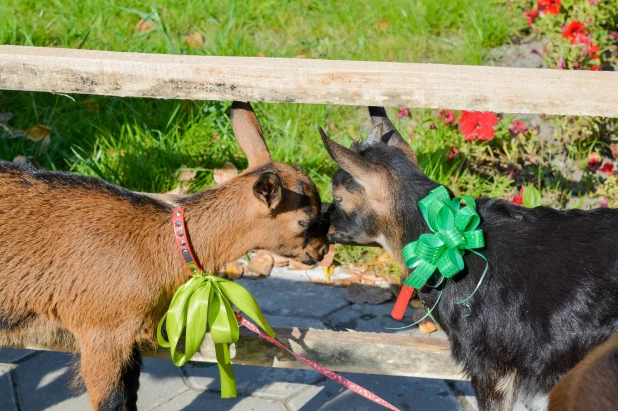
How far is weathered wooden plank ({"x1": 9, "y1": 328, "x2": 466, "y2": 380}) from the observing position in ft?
12.0

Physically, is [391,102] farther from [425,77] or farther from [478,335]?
[478,335]

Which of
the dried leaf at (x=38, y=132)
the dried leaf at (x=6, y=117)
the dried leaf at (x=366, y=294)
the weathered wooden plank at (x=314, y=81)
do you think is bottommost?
the dried leaf at (x=366, y=294)

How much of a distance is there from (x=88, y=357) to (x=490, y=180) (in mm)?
3300

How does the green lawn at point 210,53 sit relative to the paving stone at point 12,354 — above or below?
above

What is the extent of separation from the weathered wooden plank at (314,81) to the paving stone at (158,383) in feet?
5.35

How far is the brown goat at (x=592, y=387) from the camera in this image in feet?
4.86

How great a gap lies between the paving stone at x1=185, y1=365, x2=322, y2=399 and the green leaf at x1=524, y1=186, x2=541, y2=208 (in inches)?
73.0

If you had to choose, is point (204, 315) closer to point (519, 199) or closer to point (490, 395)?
point (490, 395)

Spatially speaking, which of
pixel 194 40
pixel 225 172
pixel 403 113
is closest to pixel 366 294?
pixel 225 172

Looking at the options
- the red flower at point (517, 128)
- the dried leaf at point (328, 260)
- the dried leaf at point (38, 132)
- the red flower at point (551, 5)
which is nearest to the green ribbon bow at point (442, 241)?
the dried leaf at point (328, 260)

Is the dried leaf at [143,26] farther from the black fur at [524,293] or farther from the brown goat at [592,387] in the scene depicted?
the brown goat at [592,387]

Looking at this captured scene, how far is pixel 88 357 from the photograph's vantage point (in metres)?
3.45

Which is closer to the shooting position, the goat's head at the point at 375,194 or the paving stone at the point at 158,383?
the goat's head at the point at 375,194

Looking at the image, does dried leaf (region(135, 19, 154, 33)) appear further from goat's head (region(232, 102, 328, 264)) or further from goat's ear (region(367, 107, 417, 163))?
goat's ear (region(367, 107, 417, 163))
